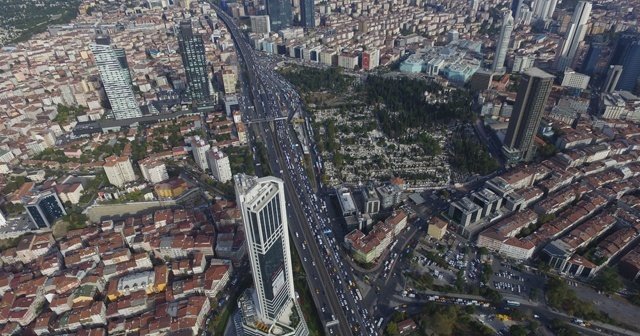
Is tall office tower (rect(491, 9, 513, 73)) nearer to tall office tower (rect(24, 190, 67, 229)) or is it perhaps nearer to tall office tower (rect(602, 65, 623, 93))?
tall office tower (rect(602, 65, 623, 93))

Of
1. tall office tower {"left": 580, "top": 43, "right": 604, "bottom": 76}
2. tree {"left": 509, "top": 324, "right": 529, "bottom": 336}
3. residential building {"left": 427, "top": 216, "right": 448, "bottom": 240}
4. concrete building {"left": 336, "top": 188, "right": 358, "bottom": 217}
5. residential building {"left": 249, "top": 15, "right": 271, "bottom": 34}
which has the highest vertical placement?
residential building {"left": 249, "top": 15, "right": 271, "bottom": 34}

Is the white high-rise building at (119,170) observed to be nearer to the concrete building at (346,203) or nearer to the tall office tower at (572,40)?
the concrete building at (346,203)

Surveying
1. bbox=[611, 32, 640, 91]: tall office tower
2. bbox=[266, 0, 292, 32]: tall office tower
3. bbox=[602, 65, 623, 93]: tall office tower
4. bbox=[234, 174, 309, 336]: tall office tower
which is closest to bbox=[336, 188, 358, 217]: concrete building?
bbox=[234, 174, 309, 336]: tall office tower

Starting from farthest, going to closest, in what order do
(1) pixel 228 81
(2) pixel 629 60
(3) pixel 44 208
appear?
1. (1) pixel 228 81
2. (2) pixel 629 60
3. (3) pixel 44 208

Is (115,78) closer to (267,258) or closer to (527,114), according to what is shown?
(267,258)

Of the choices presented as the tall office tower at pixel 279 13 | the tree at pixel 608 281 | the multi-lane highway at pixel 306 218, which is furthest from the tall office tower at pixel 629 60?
the tall office tower at pixel 279 13

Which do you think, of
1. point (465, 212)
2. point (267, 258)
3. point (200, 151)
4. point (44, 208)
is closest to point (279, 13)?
point (200, 151)

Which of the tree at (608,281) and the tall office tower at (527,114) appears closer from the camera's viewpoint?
the tree at (608,281)
